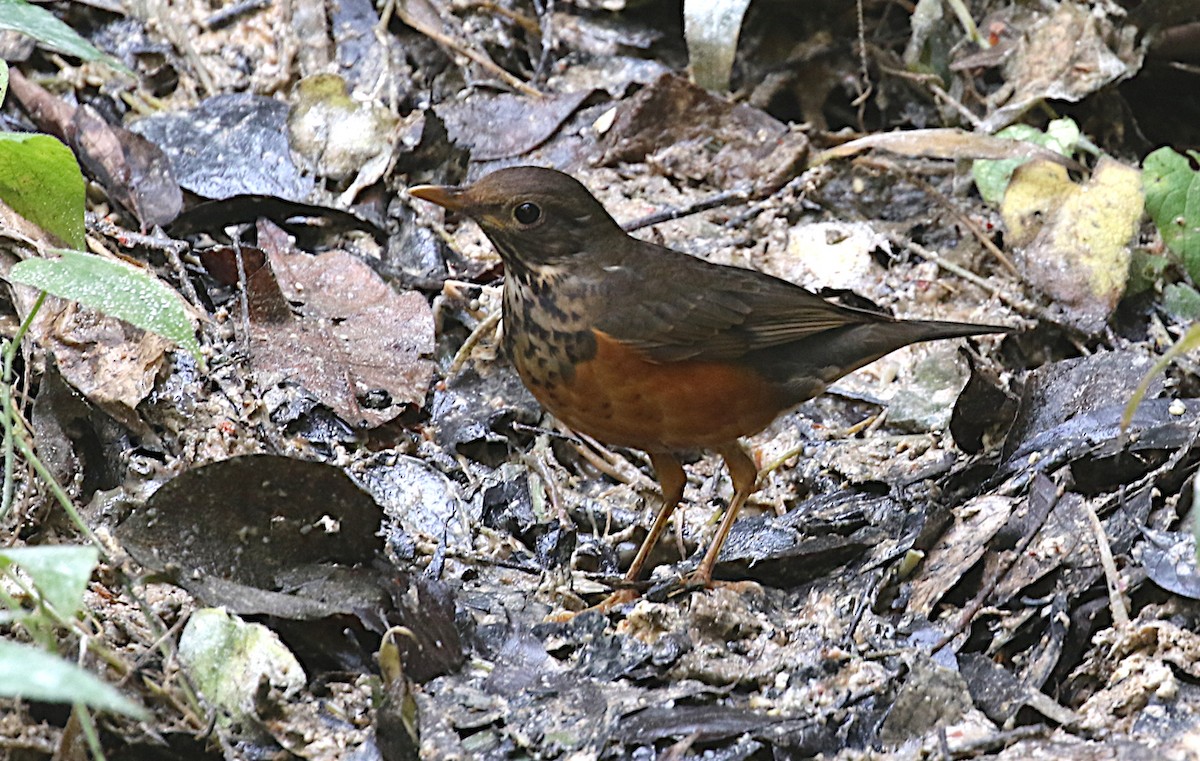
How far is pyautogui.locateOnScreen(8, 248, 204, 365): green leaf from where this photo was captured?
3.17 m

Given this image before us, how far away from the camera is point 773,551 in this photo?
4.78m

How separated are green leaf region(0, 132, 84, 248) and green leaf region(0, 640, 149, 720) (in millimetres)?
1796

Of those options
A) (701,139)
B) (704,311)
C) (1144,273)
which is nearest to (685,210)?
(701,139)

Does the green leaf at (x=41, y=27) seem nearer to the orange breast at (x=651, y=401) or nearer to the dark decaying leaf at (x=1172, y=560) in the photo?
the orange breast at (x=651, y=401)

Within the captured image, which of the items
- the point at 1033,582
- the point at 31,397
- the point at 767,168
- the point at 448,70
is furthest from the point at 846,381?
the point at 31,397

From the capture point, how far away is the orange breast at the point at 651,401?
4.80 metres

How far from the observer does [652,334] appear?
4.95 m

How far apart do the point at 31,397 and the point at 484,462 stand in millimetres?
1652

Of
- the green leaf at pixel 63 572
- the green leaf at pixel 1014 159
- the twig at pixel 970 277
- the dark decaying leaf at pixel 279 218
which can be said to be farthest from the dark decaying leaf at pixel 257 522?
the green leaf at pixel 1014 159

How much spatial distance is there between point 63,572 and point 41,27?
2333 mm

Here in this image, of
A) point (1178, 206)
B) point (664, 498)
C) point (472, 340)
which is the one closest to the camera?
point (664, 498)

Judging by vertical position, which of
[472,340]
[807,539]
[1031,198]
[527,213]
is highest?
[527,213]

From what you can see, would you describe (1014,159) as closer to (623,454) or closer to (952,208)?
(952,208)

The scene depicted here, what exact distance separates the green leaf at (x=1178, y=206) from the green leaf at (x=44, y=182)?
4.47 metres
